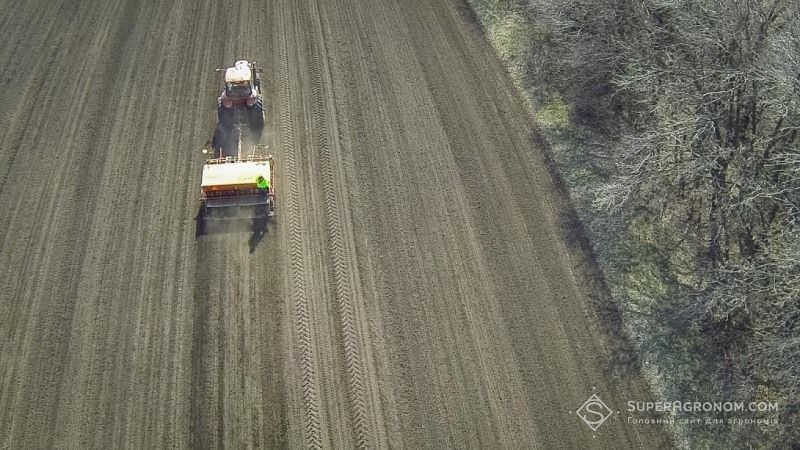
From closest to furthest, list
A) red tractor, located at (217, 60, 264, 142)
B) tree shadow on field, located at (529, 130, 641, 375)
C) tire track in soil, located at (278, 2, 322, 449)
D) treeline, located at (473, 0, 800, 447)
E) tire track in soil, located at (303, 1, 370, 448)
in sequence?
tire track in soil, located at (278, 2, 322, 449), tire track in soil, located at (303, 1, 370, 448), treeline, located at (473, 0, 800, 447), tree shadow on field, located at (529, 130, 641, 375), red tractor, located at (217, 60, 264, 142)

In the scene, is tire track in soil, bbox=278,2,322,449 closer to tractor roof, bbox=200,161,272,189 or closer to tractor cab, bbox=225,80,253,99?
tractor roof, bbox=200,161,272,189

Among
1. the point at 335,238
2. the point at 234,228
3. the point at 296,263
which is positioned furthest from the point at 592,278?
the point at 234,228

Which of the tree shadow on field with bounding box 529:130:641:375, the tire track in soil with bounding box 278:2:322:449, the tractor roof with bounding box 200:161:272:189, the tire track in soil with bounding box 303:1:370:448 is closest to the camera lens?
the tire track in soil with bounding box 278:2:322:449

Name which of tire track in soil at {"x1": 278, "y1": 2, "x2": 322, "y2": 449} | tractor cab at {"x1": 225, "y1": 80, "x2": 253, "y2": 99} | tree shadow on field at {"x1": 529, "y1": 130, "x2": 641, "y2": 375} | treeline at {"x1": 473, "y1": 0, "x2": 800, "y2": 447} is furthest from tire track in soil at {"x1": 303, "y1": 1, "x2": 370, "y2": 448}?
treeline at {"x1": 473, "y1": 0, "x2": 800, "y2": 447}

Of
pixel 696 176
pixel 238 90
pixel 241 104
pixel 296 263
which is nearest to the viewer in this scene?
pixel 296 263

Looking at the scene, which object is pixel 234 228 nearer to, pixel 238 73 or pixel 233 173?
pixel 233 173

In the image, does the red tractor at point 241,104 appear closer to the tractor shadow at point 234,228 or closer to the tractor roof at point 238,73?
the tractor roof at point 238,73

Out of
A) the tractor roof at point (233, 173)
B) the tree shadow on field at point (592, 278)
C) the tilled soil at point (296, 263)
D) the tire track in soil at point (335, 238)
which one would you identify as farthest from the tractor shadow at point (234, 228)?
the tree shadow on field at point (592, 278)
